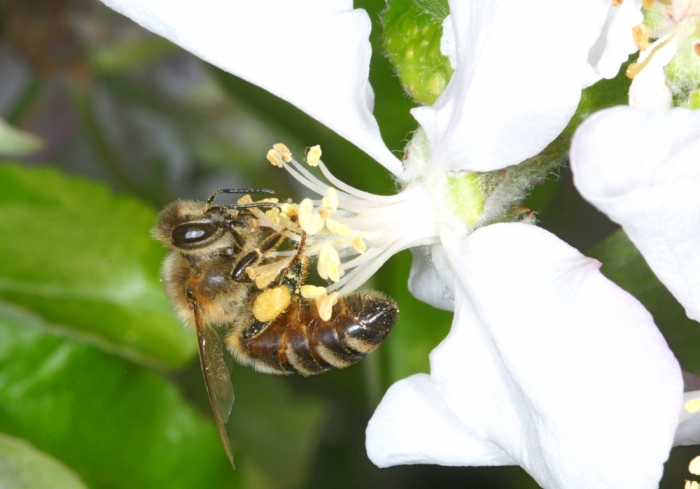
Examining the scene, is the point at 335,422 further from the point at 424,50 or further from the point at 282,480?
the point at 424,50

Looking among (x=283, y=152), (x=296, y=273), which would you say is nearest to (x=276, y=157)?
(x=283, y=152)

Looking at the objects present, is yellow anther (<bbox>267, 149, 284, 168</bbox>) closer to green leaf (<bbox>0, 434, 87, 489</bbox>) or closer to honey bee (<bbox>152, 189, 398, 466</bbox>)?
honey bee (<bbox>152, 189, 398, 466</bbox>)

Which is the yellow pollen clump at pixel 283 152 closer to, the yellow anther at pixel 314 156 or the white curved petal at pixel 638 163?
the yellow anther at pixel 314 156

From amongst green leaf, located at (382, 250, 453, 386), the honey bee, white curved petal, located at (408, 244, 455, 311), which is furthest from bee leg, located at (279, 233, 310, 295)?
green leaf, located at (382, 250, 453, 386)

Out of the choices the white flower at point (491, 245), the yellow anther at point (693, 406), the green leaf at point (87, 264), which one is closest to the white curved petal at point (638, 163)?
the white flower at point (491, 245)

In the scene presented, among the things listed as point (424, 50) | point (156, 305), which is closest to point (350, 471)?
point (156, 305)

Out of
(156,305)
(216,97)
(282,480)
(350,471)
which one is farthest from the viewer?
(216,97)

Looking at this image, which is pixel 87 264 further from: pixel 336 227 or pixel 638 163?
pixel 638 163
